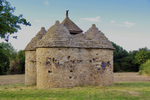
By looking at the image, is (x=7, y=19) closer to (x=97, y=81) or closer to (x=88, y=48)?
(x=88, y=48)

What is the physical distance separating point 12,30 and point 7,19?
70 centimetres

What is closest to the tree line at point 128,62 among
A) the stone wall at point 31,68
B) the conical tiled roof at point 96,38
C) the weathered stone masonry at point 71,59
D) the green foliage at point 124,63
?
the green foliage at point 124,63

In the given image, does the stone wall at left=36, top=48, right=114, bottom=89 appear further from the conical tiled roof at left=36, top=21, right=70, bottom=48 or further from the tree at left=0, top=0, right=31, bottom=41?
the tree at left=0, top=0, right=31, bottom=41

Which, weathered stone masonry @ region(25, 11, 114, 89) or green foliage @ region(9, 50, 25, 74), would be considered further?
green foliage @ region(9, 50, 25, 74)

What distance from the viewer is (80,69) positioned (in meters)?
15.4

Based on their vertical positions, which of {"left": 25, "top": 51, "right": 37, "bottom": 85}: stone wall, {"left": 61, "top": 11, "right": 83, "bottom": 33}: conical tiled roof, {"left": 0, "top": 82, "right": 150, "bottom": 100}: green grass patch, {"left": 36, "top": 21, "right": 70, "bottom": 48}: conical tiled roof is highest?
{"left": 61, "top": 11, "right": 83, "bottom": 33}: conical tiled roof

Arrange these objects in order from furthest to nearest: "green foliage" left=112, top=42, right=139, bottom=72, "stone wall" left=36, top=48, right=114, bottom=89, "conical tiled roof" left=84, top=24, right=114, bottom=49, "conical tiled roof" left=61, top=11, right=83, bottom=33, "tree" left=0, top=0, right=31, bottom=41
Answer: "green foliage" left=112, top=42, right=139, bottom=72
"conical tiled roof" left=61, top=11, right=83, bottom=33
"conical tiled roof" left=84, top=24, right=114, bottom=49
"stone wall" left=36, top=48, right=114, bottom=89
"tree" left=0, top=0, right=31, bottom=41

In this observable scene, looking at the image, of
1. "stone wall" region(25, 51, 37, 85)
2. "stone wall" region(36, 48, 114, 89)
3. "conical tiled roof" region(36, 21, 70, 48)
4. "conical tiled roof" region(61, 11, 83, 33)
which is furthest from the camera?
"stone wall" region(25, 51, 37, 85)

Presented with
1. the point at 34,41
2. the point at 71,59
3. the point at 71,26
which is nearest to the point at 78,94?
the point at 71,59

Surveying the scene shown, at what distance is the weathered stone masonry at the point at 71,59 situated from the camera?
14.6 metres

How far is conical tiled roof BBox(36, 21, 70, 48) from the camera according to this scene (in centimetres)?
1467

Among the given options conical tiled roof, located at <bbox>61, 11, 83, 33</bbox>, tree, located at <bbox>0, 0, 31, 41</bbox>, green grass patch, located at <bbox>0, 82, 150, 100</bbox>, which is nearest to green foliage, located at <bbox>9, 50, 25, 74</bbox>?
conical tiled roof, located at <bbox>61, 11, 83, 33</bbox>

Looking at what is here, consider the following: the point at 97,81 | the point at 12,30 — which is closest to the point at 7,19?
the point at 12,30

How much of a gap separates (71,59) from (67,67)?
0.81 metres
